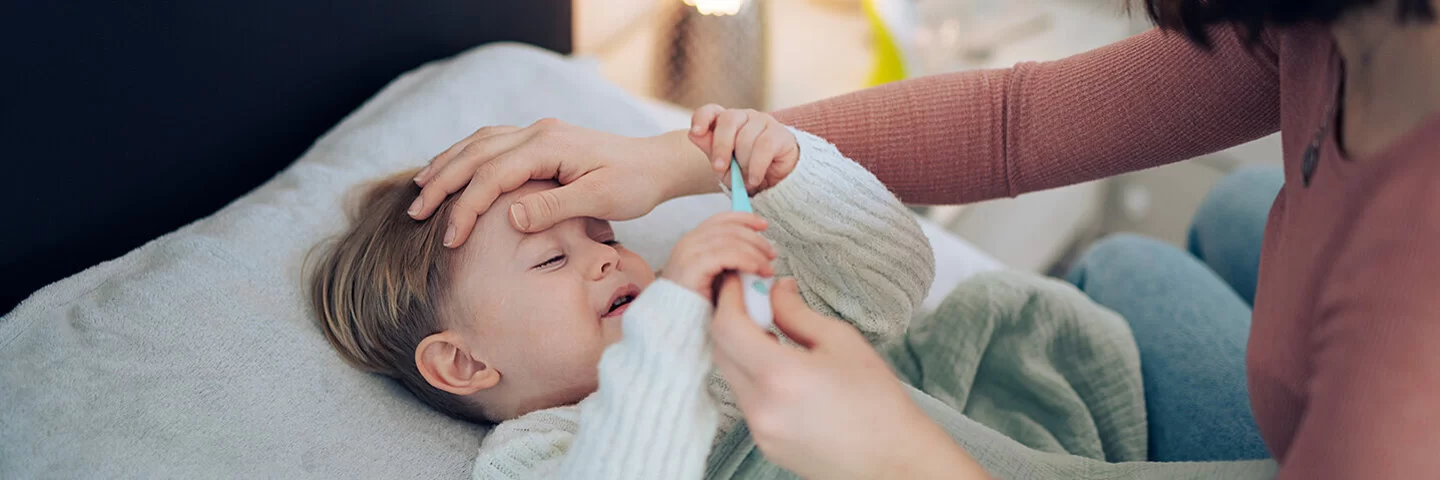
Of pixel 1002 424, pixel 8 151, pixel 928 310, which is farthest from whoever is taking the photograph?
pixel 928 310

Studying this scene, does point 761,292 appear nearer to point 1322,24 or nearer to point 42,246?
point 1322,24

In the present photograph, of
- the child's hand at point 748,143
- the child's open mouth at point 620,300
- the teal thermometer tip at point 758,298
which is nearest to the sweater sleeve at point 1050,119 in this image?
the child's hand at point 748,143

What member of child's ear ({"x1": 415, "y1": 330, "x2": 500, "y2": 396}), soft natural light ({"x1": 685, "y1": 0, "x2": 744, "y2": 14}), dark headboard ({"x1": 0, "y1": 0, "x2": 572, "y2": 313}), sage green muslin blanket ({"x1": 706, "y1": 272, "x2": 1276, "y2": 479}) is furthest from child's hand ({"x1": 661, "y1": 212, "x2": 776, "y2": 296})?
Result: soft natural light ({"x1": 685, "y1": 0, "x2": 744, "y2": 14})

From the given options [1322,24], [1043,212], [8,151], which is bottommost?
[1043,212]

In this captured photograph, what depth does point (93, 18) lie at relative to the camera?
77cm

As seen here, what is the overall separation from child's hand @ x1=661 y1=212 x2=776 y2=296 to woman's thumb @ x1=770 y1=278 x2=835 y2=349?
0.03 metres

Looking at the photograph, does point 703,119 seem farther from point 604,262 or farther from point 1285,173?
point 1285,173

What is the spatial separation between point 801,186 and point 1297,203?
0.34 m

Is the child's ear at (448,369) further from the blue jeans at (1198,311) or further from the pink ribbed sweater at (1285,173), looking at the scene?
the blue jeans at (1198,311)

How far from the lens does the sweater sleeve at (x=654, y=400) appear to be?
59cm

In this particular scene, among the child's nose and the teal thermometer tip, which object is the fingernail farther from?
the teal thermometer tip

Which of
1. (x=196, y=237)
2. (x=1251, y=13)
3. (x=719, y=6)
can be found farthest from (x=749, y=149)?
(x=719, y=6)

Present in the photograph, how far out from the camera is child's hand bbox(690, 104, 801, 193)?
28.5 inches

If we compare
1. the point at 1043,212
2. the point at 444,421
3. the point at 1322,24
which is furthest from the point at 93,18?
the point at 1043,212
